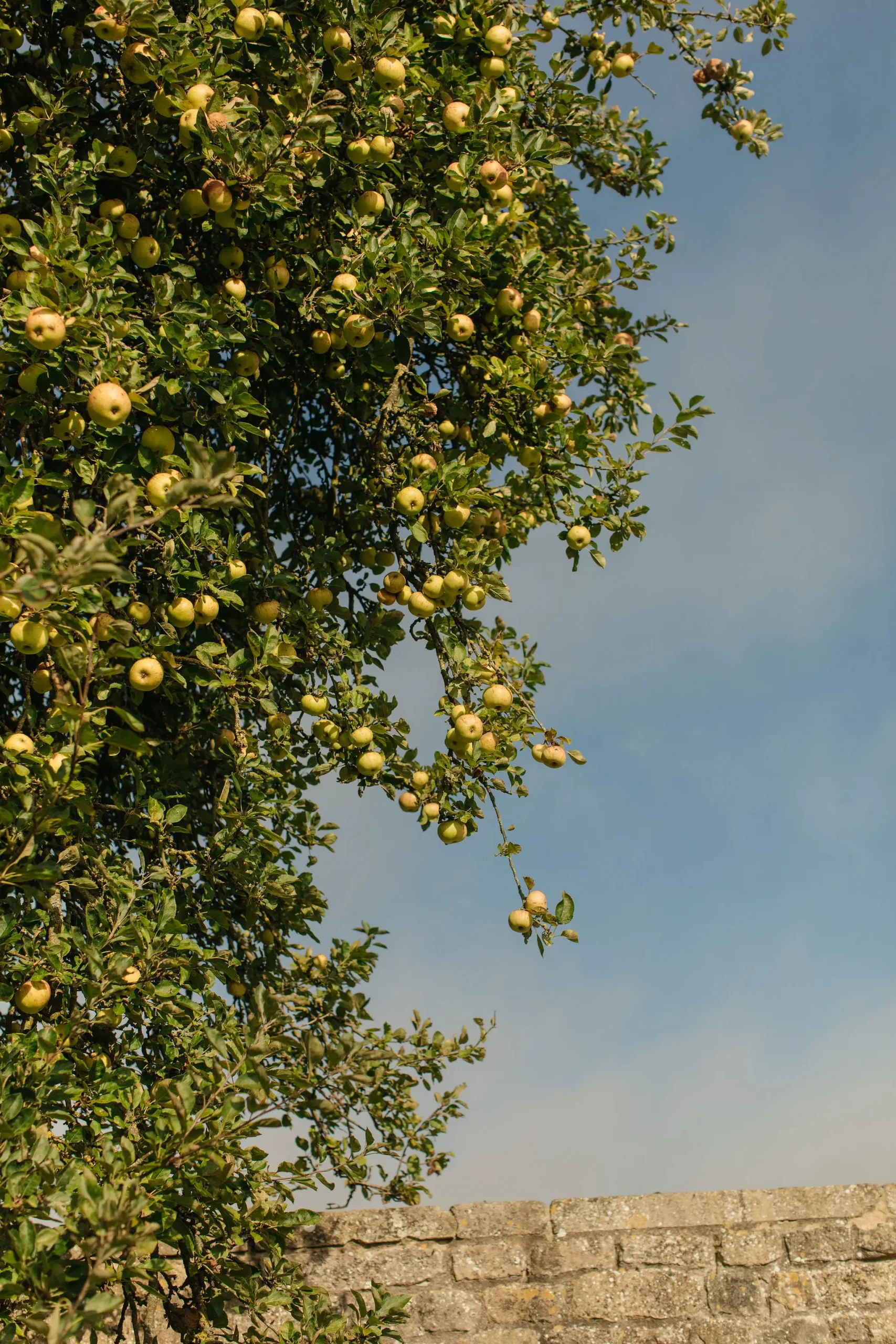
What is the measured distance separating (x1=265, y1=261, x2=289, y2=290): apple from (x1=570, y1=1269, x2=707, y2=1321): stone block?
4387 millimetres

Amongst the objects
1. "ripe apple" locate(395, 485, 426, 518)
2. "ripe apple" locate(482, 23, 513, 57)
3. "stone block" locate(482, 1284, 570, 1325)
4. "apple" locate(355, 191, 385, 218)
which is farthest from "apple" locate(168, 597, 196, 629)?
"ripe apple" locate(482, 23, 513, 57)

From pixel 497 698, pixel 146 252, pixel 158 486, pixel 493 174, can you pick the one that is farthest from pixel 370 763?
pixel 493 174

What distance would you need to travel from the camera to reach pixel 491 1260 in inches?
168

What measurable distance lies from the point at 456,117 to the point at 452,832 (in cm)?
324

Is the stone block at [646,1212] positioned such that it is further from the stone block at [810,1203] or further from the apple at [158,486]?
the apple at [158,486]

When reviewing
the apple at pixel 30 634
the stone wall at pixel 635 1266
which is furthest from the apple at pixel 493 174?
the stone wall at pixel 635 1266

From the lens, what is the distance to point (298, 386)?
508cm

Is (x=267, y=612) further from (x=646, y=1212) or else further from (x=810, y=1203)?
(x=810, y=1203)

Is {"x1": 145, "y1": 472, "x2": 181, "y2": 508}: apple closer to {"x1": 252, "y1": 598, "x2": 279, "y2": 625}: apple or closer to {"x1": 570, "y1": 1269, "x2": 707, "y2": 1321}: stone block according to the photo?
{"x1": 252, "y1": 598, "x2": 279, "y2": 625}: apple

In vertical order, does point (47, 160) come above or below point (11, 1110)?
above

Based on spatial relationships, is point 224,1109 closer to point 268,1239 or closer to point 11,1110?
point 11,1110

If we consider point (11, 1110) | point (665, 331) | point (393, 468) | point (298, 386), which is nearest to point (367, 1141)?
point (11, 1110)

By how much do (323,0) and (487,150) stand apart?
923 mm

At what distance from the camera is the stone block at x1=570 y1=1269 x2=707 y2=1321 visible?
157 inches
